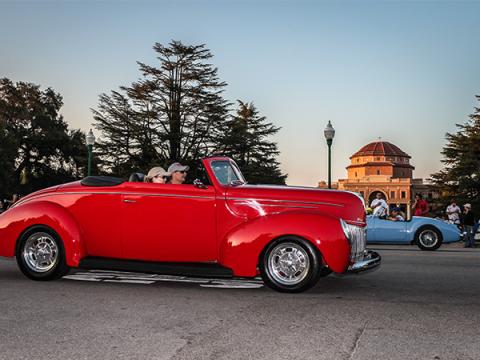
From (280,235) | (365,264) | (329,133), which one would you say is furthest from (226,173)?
(329,133)

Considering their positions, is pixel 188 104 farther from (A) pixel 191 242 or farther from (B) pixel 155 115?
(A) pixel 191 242

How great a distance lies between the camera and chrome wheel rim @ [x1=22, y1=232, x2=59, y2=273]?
7371mm

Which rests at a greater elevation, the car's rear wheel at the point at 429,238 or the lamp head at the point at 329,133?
the lamp head at the point at 329,133

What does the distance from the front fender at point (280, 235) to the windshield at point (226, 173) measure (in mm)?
719

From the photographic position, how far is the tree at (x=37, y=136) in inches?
2438

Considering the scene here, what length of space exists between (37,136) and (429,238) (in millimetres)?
53795

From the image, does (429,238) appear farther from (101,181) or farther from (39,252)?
(39,252)

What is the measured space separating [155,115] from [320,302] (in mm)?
39834

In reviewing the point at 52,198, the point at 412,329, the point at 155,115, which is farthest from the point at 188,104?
the point at 412,329

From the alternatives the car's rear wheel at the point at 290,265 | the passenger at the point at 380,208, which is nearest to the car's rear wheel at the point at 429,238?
the passenger at the point at 380,208

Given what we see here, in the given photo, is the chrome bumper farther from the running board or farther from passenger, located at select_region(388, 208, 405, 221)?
passenger, located at select_region(388, 208, 405, 221)

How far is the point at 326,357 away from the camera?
380cm

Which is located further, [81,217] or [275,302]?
[81,217]

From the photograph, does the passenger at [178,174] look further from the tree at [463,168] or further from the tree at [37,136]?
the tree at [37,136]
